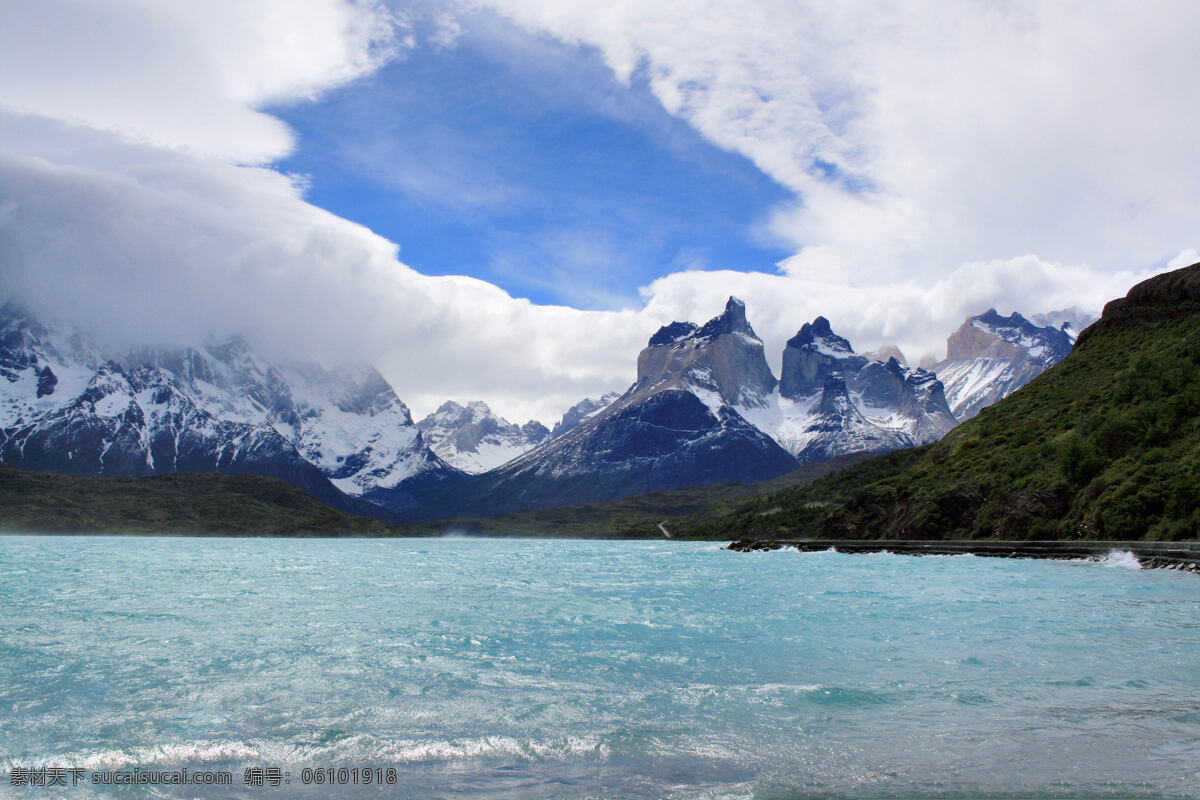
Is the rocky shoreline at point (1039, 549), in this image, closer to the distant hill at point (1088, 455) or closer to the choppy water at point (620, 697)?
the distant hill at point (1088, 455)

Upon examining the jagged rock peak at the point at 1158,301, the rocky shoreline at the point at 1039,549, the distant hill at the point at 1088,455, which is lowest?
the rocky shoreline at the point at 1039,549

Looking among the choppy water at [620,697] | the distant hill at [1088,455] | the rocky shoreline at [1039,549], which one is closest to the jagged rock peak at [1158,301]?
the distant hill at [1088,455]

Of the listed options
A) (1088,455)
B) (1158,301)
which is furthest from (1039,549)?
(1158,301)

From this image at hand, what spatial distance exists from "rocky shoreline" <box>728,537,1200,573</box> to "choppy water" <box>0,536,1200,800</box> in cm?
2508

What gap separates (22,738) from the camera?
16797 mm

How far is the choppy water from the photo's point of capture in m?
14.3

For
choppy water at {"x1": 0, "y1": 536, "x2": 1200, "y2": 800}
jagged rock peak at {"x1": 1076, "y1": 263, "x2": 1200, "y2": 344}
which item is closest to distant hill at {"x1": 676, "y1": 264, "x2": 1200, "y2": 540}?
jagged rock peak at {"x1": 1076, "y1": 263, "x2": 1200, "y2": 344}

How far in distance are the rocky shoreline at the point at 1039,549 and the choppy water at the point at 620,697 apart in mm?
25083

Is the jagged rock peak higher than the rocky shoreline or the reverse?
higher

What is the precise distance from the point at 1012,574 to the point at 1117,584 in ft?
43.7

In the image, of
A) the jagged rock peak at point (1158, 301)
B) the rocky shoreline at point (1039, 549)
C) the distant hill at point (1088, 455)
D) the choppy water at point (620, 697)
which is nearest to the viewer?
the choppy water at point (620, 697)

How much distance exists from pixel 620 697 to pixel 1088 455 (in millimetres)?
93641

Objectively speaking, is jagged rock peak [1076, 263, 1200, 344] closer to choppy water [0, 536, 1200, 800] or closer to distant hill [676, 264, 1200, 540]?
distant hill [676, 264, 1200, 540]

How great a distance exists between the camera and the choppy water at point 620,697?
14.3m
